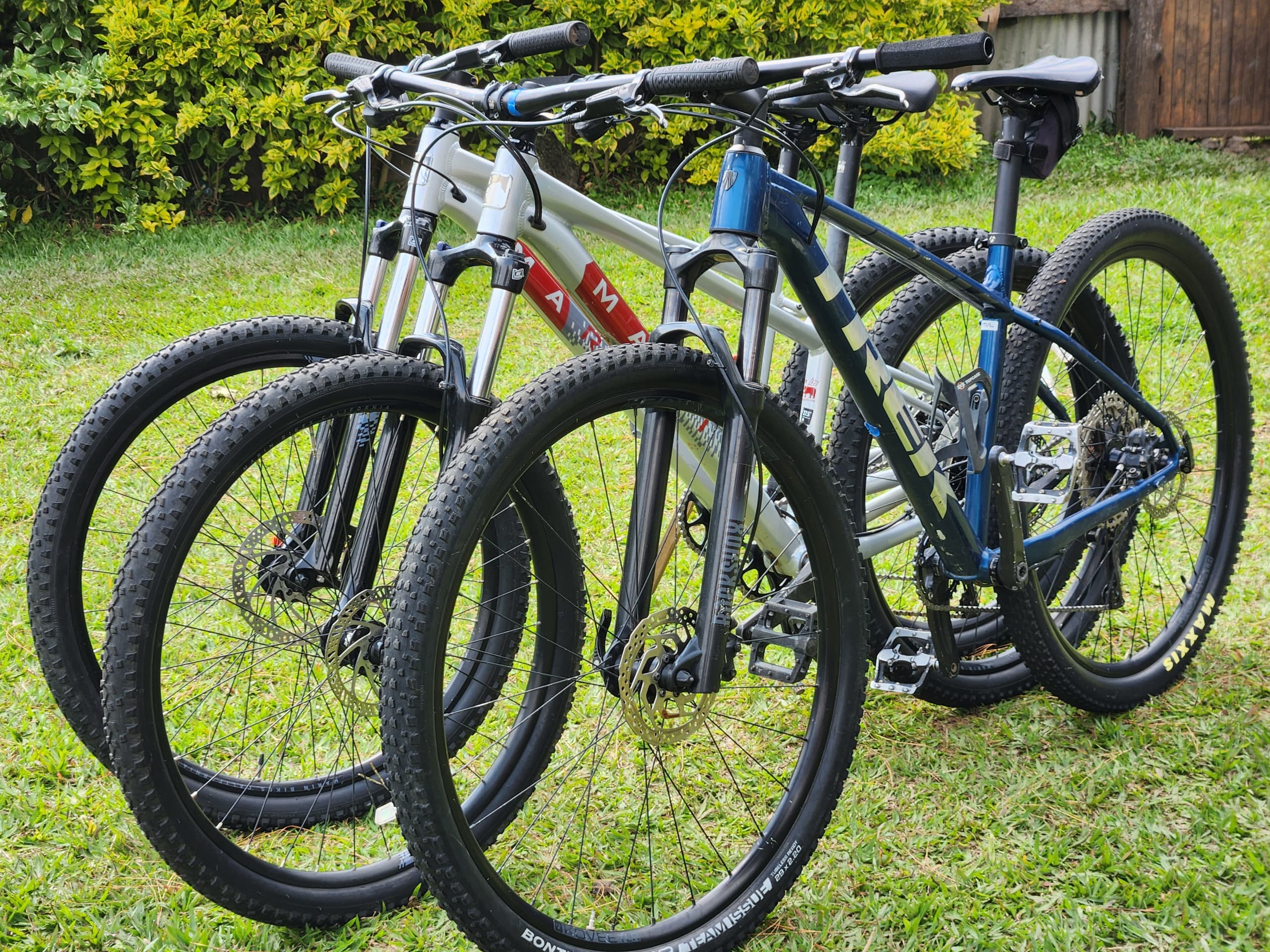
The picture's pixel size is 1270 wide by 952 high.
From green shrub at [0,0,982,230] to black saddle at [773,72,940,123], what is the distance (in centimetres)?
508

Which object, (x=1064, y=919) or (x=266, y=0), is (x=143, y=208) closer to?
(x=266, y=0)

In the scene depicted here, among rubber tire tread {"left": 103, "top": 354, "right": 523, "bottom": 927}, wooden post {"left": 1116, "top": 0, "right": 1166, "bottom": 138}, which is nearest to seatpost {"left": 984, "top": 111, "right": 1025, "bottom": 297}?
rubber tire tread {"left": 103, "top": 354, "right": 523, "bottom": 927}

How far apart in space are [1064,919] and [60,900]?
199 centimetres

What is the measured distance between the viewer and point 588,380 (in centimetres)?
184

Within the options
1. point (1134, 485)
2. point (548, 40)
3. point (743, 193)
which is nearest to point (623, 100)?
point (743, 193)

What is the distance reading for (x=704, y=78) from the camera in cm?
180

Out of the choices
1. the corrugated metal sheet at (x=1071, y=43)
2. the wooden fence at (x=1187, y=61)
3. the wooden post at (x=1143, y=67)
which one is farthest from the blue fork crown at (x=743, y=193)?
the wooden post at (x=1143, y=67)

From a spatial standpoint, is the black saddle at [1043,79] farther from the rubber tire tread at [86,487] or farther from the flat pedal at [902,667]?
the rubber tire tread at [86,487]

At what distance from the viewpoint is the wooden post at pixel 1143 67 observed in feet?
30.6

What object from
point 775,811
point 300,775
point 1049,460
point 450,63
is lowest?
point 300,775

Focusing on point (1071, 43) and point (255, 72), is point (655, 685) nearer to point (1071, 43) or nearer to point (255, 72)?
point (255, 72)

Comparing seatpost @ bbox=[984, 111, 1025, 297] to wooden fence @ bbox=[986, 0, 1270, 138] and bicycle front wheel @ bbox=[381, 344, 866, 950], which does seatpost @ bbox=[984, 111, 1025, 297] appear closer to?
bicycle front wheel @ bbox=[381, 344, 866, 950]

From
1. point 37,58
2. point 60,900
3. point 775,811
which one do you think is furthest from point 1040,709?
point 37,58

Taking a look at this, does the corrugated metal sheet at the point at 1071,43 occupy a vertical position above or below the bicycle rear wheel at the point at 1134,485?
above
